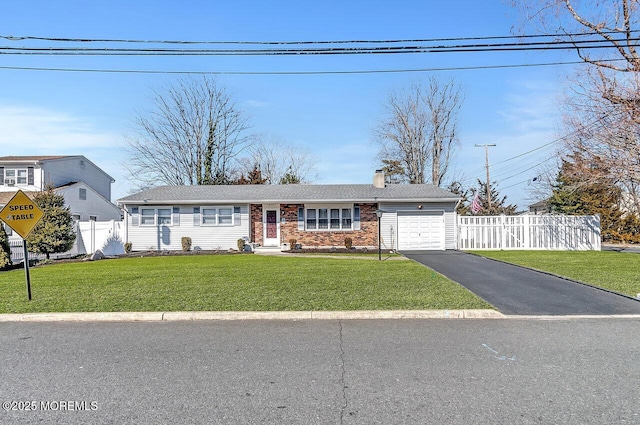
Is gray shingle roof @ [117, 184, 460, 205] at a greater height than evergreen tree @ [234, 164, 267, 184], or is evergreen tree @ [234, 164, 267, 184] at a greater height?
evergreen tree @ [234, 164, 267, 184]

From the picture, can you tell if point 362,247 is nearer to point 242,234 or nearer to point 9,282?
point 242,234

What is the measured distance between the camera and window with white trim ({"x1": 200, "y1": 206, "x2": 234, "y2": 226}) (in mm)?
22266

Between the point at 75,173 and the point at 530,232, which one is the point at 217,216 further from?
the point at 75,173

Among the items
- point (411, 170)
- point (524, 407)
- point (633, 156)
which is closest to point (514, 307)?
point (524, 407)

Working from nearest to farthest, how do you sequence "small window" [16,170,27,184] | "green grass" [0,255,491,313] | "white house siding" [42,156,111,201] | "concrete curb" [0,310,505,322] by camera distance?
"concrete curb" [0,310,505,322]
"green grass" [0,255,491,313]
"small window" [16,170,27,184]
"white house siding" [42,156,111,201]

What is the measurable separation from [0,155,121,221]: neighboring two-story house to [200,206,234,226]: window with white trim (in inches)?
497

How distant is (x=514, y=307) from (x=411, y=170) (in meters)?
32.0

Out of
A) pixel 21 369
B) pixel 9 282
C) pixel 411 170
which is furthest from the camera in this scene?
pixel 411 170

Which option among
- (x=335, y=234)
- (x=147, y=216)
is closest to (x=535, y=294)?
(x=335, y=234)

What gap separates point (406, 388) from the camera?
3.91 metres

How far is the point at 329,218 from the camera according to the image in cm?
2225

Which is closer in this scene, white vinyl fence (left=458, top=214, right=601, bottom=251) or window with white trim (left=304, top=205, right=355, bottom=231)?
white vinyl fence (left=458, top=214, right=601, bottom=251)

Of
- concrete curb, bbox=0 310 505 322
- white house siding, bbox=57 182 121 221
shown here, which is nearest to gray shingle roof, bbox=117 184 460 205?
white house siding, bbox=57 182 121 221

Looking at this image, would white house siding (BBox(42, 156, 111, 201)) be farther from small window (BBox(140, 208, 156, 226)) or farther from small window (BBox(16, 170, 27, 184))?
small window (BBox(140, 208, 156, 226))
